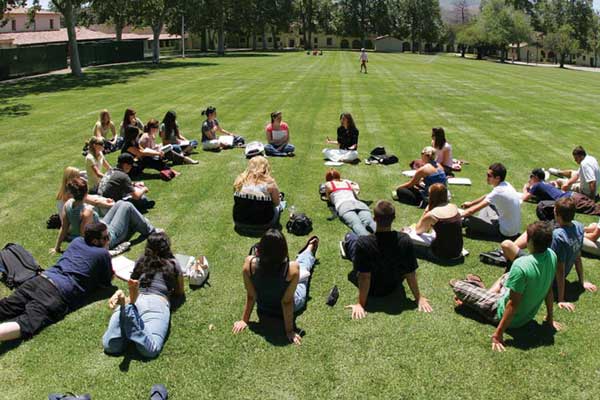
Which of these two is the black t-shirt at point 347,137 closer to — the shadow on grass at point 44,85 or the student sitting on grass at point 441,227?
the student sitting on grass at point 441,227

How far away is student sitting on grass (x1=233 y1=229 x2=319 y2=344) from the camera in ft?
18.5

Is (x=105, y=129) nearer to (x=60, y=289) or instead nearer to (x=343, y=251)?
(x=60, y=289)

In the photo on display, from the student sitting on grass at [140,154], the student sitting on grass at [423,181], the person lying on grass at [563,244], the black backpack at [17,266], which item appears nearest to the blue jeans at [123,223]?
the black backpack at [17,266]

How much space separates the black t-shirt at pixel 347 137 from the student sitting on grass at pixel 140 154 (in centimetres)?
440

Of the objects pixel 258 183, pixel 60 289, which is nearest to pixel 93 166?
pixel 258 183

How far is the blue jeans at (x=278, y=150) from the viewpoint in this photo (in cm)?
1420

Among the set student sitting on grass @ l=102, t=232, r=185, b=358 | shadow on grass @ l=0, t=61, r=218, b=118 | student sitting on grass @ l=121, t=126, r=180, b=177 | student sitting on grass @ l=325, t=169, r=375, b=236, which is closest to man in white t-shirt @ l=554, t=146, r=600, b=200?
student sitting on grass @ l=325, t=169, r=375, b=236

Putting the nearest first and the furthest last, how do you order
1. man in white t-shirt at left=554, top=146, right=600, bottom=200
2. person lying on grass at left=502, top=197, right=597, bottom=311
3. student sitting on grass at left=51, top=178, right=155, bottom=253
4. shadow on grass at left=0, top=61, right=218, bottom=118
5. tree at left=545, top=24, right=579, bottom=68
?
person lying on grass at left=502, top=197, right=597, bottom=311 → student sitting on grass at left=51, top=178, right=155, bottom=253 → man in white t-shirt at left=554, top=146, right=600, bottom=200 → shadow on grass at left=0, top=61, right=218, bottom=118 → tree at left=545, top=24, right=579, bottom=68

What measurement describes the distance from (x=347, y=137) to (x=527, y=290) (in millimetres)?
8721

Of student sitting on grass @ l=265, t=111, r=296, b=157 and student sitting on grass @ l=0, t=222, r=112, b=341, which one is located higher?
student sitting on grass @ l=265, t=111, r=296, b=157

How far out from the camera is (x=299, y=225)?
890 centimetres

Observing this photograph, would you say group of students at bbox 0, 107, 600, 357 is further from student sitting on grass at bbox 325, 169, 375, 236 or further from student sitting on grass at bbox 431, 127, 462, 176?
student sitting on grass at bbox 431, 127, 462, 176

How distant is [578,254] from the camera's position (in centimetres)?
674

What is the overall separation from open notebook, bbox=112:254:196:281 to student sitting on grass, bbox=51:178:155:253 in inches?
19.6
